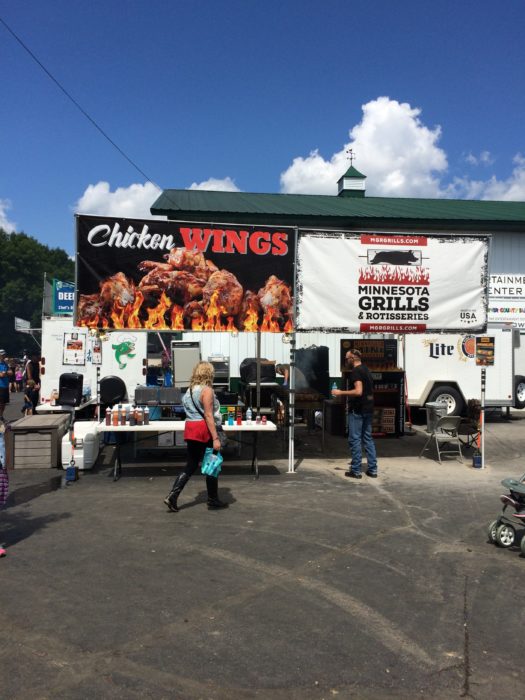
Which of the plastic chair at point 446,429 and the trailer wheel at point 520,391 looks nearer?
the plastic chair at point 446,429

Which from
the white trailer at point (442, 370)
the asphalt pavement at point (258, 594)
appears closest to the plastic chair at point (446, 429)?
the asphalt pavement at point (258, 594)

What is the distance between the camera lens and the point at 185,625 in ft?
13.7

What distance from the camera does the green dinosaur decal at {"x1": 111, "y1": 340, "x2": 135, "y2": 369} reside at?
48.7 feet

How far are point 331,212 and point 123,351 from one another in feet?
33.2

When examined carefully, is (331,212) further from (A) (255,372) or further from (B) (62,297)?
(B) (62,297)

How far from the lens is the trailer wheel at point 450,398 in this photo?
15.3 meters

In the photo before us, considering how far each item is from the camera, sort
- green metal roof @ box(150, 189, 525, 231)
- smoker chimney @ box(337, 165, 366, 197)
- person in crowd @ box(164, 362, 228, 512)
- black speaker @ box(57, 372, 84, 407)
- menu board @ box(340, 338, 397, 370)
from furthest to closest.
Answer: smoker chimney @ box(337, 165, 366, 197)
green metal roof @ box(150, 189, 525, 231)
black speaker @ box(57, 372, 84, 407)
menu board @ box(340, 338, 397, 370)
person in crowd @ box(164, 362, 228, 512)

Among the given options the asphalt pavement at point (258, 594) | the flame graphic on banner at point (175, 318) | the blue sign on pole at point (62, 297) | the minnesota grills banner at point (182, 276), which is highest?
the blue sign on pole at point (62, 297)

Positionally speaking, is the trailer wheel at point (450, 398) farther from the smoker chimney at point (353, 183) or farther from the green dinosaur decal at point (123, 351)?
the smoker chimney at point (353, 183)

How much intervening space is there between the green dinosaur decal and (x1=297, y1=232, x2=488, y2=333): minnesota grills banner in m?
6.60

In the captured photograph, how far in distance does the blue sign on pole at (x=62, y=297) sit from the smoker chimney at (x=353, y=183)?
45.2 feet

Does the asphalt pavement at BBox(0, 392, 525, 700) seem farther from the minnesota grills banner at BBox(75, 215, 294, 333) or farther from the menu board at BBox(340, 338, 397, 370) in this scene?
the menu board at BBox(340, 338, 397, 370)

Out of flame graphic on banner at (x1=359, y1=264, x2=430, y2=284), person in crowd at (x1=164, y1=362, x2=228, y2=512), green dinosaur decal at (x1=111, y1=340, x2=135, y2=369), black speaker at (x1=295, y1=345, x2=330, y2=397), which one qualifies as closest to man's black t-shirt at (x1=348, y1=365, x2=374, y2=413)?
flame graphic on banner at (x1=359, y1=264, x2=430, y2=284)

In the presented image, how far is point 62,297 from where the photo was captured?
20984mm
